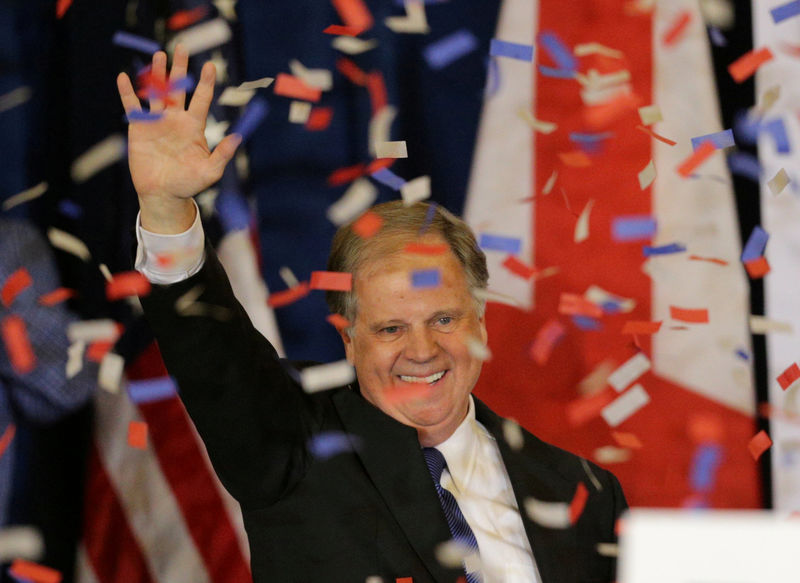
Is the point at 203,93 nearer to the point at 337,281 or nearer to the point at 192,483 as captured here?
the point at 337,281

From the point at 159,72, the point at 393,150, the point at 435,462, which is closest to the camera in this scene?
the point at 159,72

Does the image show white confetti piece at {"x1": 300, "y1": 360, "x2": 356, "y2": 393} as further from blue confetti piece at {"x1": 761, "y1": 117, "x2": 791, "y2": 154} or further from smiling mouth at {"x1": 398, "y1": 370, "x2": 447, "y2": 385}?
blue confetti piece at {"x1": 761, "y1": 117, "x2": 791, "y2": 154}

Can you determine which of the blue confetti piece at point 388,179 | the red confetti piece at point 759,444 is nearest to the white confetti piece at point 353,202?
the blue confetti piece at point 388,179

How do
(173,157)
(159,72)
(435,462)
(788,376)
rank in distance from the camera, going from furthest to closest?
(788,376) → (435,462) → (159,72) → (173,157)

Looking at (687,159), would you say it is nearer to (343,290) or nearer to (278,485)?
(343,290)

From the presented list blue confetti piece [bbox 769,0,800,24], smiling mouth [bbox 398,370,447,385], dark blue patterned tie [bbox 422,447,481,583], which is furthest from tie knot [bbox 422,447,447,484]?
blue confetti piece [bbox 769,0,800,24]

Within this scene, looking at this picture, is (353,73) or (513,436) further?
Result: (353,73)

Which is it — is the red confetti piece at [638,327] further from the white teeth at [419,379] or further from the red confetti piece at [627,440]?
the white teeth at [419,379]

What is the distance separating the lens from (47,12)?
69.7 inches

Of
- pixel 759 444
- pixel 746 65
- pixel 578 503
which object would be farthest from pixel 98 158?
pixel 759 444

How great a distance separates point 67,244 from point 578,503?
0.96 metres

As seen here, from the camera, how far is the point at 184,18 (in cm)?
183

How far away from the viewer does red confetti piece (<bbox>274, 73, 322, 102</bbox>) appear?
6.15 ft

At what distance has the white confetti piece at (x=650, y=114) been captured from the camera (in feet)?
6.47
